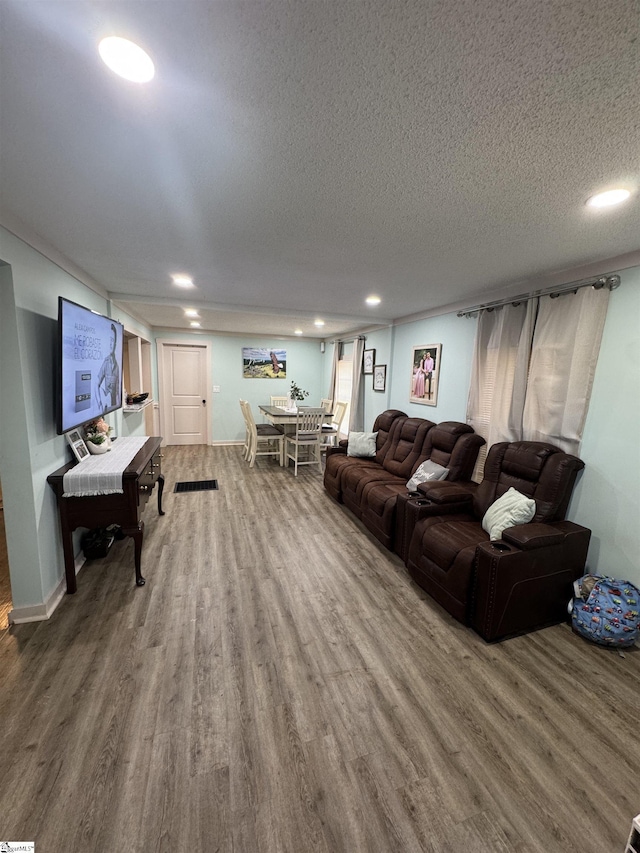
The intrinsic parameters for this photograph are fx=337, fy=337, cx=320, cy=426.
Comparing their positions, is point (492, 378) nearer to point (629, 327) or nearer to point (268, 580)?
point (629, 327)

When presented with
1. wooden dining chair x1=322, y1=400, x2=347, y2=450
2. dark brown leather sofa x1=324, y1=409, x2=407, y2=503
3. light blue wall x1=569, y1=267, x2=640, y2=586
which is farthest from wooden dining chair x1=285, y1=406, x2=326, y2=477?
light blue wall x1=569, y1=267, x2=640, y2=586

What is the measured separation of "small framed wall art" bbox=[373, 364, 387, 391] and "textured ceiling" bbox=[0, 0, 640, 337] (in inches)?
107

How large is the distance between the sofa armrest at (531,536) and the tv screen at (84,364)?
285cm

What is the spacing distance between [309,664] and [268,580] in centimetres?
82

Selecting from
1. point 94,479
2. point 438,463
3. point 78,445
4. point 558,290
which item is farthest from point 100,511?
point 558,290

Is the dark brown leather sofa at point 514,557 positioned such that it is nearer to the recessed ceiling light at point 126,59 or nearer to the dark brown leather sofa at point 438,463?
the dark brown leather sofa at point 438,463

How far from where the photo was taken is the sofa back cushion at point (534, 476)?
2.27 metres

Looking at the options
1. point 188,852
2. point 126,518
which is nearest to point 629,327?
point 188,852

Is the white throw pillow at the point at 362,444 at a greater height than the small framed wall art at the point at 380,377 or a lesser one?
lesser

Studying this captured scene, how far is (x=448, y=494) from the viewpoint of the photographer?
8.95 ft

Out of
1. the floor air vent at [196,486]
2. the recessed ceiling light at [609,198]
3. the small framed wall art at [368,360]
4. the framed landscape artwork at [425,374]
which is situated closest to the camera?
the recessed ceiling light at [609,198]

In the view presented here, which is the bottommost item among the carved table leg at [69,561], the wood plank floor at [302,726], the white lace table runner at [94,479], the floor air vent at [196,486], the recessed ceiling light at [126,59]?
the floor air vent at [196,486]

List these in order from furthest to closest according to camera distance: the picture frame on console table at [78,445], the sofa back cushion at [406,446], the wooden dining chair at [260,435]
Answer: the wooden dining chair at [260,435] < the sofa back cushion at [406,446] < the picture frame on console table at [78,445]

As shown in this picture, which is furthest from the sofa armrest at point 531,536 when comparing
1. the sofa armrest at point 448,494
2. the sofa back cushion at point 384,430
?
the sofa back cushion at point 384,430
